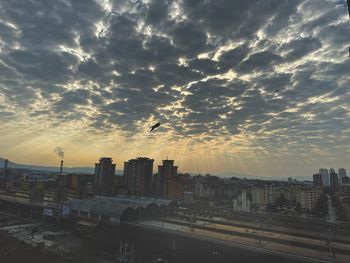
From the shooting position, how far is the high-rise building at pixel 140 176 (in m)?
91.3

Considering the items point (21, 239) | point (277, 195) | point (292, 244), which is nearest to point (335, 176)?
point (277, 195)

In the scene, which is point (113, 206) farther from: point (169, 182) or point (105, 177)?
point (105, 177)

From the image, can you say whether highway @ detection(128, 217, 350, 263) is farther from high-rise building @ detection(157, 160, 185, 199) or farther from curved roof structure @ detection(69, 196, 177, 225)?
high-rise building @ detection(157, 160, 185, 199)

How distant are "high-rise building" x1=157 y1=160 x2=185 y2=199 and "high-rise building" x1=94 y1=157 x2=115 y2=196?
15.6 metres

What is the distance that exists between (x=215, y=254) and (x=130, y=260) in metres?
13.2

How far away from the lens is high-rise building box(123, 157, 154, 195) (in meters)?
91.3

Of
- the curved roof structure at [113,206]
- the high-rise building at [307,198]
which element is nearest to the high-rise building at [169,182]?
the curved roof structure at [113,206]

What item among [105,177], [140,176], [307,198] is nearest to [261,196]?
[307,198]

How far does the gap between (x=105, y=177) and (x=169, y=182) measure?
73.4 feet

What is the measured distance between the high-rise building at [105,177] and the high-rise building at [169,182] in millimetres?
15639

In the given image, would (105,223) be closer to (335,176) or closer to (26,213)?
(26,213)

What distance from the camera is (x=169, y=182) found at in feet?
276

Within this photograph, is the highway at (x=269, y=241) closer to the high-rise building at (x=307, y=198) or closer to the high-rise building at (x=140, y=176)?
the high-rise building at (x=140, y=176)

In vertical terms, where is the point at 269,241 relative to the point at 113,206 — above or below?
below
